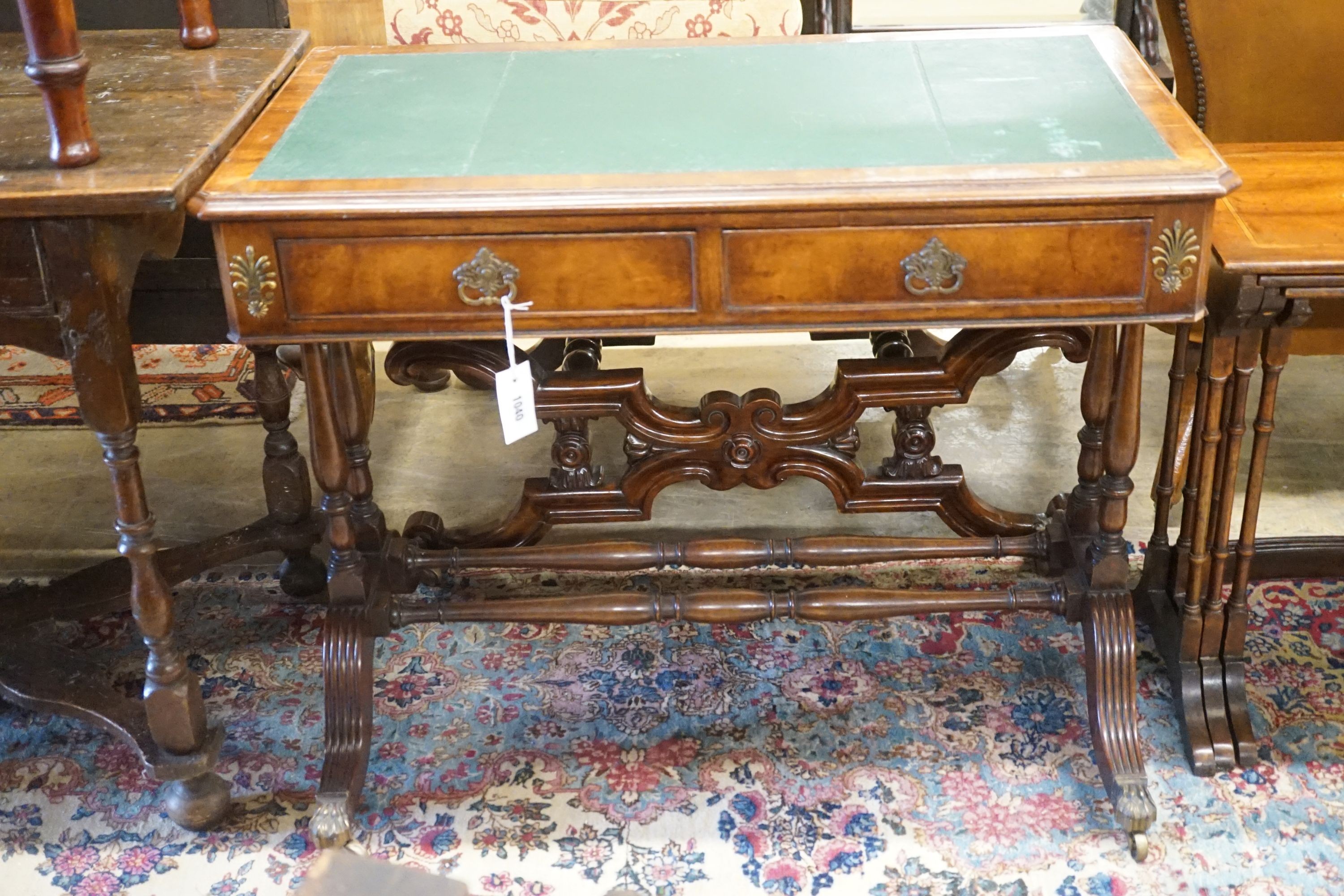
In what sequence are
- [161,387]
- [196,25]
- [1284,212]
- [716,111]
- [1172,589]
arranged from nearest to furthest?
[716,111]
[1284,212]
[196,25]
[1172,589]
[161,387]

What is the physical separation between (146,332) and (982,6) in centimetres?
201

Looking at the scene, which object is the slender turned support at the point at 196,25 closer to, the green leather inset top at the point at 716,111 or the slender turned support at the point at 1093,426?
the green leather inset top at the point at 716,111

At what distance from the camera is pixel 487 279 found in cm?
180

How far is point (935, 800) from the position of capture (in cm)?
221

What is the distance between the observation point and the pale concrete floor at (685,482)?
2986 mm

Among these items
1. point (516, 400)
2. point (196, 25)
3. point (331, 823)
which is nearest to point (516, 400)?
point (516, 400)

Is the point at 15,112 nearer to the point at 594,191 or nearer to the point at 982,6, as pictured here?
the point at 594,191

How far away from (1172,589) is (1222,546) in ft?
0.78

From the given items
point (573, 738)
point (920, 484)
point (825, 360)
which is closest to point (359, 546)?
point (573, 738)

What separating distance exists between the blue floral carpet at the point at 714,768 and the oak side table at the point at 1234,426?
85 mm

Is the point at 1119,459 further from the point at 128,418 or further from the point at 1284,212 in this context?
the point at 128,418

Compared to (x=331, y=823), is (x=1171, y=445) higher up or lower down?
higher up

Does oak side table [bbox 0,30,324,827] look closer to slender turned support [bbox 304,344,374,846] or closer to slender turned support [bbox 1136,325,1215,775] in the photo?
slender turned support [bbox 304,344,374,846]

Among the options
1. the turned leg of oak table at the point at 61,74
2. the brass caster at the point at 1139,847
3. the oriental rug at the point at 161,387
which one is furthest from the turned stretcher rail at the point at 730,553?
the oriental rug at the point at 161,387
